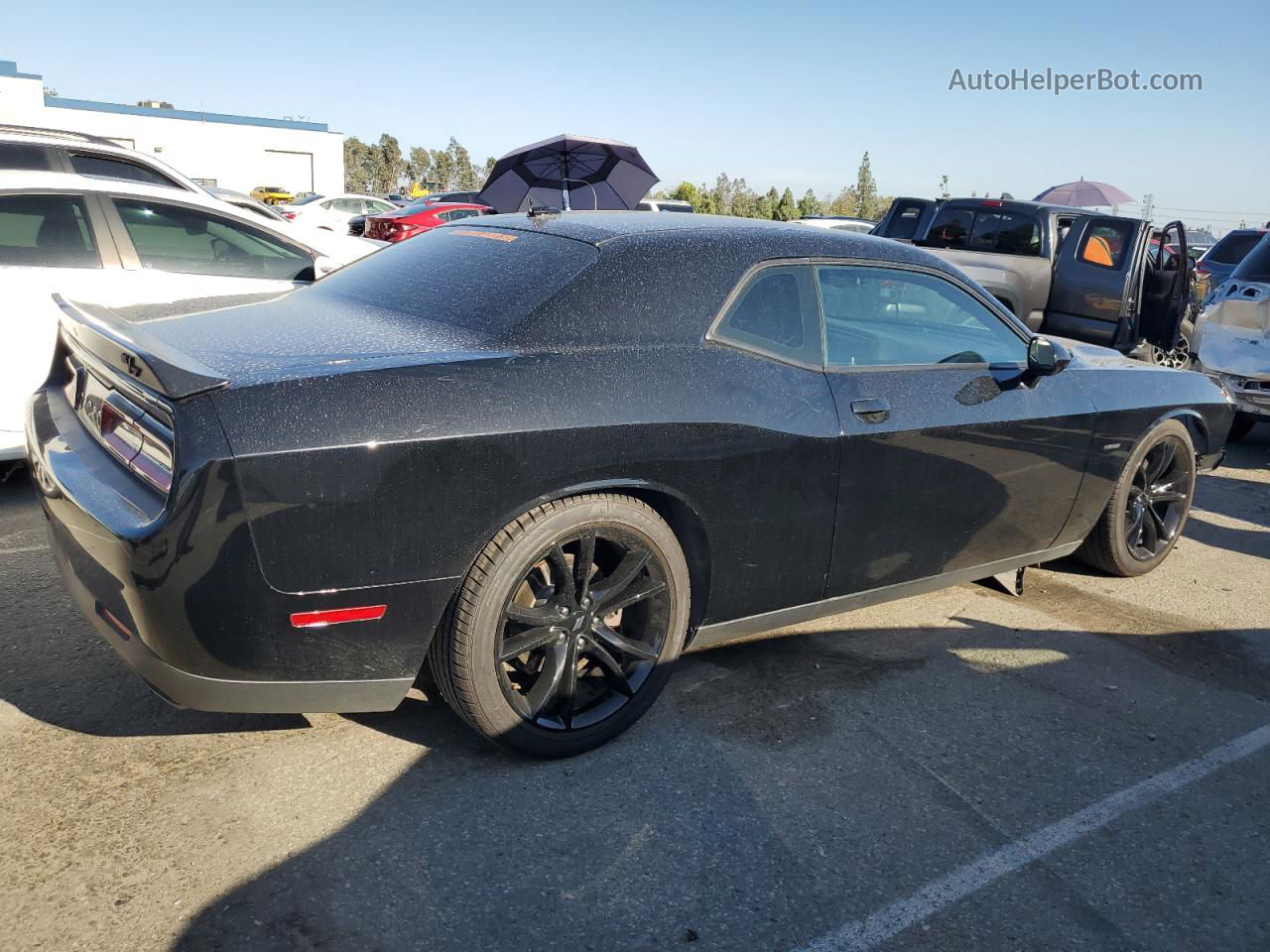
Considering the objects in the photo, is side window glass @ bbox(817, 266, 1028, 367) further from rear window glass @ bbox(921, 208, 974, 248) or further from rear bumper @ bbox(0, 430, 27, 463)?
rear window glass @ bbox(921, 208, 974, 248)

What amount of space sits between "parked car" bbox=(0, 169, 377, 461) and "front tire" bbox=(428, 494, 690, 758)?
238cm

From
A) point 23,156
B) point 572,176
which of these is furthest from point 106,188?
point 572,176

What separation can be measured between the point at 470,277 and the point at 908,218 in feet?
31.6

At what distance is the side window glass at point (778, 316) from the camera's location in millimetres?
3119

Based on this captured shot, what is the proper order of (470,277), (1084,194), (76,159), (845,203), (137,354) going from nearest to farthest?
(137,354)
(470,277)
(76,159)
(1084,194)
(845,203)

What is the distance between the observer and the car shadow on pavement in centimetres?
223

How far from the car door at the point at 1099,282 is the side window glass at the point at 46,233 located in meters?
8.15

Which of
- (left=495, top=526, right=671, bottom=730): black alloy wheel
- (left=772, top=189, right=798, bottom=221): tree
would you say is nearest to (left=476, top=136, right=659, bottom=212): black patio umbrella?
(left=495, top=526, right=671, bottom=730): black alloy wheel

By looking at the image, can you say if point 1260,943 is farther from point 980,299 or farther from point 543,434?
point 980,299

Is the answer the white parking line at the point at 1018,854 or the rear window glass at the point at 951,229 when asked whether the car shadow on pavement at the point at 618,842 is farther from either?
the rear window glass at the point at 951,229

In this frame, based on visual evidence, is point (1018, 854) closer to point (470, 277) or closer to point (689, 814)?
point (689, 814)

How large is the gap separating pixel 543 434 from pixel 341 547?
59 centimetres

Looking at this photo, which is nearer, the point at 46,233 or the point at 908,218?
the point at 46,233

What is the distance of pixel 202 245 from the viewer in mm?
5574
